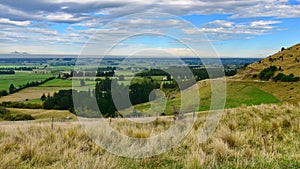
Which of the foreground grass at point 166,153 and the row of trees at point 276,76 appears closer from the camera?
the foreground grass at point 166,153

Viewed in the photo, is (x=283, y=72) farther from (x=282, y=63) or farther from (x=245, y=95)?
(x=245, y=95)

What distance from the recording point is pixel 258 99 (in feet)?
146

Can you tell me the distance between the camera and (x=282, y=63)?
59.7 metres

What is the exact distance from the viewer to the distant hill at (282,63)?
53213 millimetres

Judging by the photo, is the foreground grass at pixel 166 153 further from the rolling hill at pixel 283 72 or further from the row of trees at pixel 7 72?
the row of trees at pixel 7 72

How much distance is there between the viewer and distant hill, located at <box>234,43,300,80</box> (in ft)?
175

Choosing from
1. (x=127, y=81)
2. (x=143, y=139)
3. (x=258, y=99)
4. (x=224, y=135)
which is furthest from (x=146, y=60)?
(x=258, y=99)

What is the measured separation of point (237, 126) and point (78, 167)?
632 cm

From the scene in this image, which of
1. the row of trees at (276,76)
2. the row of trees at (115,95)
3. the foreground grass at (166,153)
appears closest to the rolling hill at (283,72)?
the row of trees at (276,76)

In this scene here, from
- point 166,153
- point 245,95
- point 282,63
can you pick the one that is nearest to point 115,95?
point 166,153

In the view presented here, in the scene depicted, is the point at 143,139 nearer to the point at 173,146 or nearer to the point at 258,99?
the point at 173,146

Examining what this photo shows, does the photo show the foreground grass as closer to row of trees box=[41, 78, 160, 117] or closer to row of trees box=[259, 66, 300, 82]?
row of trees box=[41, 78, 160, 117]

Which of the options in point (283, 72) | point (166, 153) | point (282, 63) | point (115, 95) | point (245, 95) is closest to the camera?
point (166, 153)

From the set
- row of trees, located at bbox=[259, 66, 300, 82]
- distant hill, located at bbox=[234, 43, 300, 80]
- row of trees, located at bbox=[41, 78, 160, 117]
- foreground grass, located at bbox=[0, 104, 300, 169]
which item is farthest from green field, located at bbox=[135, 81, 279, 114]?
foreground grass, located at bbox=[0, 104, 300, 169]
